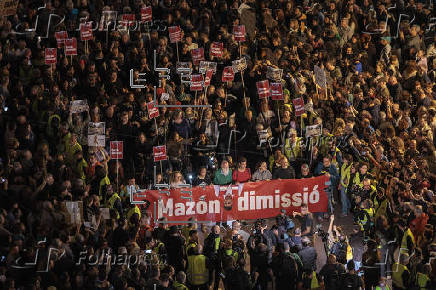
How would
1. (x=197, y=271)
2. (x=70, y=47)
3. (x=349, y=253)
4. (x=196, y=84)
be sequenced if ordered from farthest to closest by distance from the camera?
1. (x=70, y=47)
2. (x=196, y=84)
3. (x=349, y=253)
4. (x=197, y=271)

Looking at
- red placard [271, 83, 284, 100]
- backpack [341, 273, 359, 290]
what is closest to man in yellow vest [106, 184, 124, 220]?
backpack [341, 273, 359, 290]

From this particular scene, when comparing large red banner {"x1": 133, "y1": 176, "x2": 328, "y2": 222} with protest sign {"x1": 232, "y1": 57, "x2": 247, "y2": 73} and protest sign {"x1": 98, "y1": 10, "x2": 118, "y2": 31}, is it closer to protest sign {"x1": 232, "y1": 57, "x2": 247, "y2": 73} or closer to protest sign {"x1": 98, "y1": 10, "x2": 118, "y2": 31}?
protest sign {"x1": 232, "y1": 57, "x2": 247, "y2": 73}

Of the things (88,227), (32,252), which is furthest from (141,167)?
(32,252)

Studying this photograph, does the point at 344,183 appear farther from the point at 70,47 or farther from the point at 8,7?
the point at 8,7

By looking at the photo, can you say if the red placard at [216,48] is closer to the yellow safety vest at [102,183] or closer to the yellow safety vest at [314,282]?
the yellow safety vest at [102,183]

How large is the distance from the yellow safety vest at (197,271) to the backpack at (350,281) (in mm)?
2340

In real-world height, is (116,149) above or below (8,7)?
below

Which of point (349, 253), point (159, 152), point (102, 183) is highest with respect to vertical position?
point (159, 152)

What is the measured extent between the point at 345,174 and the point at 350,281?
276 cm

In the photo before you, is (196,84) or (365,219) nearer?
(365,219)

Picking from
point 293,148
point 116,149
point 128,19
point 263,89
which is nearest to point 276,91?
point 263,89

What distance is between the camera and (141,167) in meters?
20.5

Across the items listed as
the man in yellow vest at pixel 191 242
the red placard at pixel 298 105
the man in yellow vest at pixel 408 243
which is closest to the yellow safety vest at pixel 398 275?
the man in yellow vest at pixel 408 243

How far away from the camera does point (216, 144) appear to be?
21219 mm
